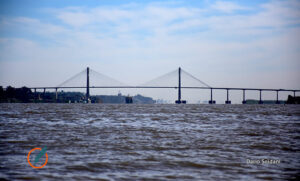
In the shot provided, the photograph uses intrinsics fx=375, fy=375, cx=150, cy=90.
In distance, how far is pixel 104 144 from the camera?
10.3 meters

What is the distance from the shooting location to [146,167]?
7.07 meters

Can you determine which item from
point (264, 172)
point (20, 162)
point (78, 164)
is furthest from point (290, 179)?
point (20, 162)

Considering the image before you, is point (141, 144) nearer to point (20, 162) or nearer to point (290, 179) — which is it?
point (20, 162)

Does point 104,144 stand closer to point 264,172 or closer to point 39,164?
point 39,164

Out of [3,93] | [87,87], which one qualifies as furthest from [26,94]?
[87,87]

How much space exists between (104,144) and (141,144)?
102 cm

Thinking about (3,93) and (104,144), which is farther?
(3,93)

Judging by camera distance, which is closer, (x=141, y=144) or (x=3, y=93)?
(x=141, y=144)

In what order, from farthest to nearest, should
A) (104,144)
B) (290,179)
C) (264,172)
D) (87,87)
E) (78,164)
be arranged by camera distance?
(87,87) < (104,144) < (78,164) < (264,172) < (290,179)

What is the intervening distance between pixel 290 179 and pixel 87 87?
8559 cm

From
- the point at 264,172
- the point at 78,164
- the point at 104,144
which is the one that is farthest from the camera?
the point at 104,144

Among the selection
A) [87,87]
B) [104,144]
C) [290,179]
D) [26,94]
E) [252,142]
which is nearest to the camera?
[290,179]

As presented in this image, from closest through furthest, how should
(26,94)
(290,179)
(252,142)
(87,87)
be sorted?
(290,179) < (252,142) < (87,87) < (26,94)

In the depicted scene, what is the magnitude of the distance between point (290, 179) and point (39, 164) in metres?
4.53
